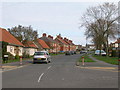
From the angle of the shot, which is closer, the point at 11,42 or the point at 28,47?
the point at 11,42

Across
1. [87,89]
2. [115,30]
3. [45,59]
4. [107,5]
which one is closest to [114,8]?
[107,5]

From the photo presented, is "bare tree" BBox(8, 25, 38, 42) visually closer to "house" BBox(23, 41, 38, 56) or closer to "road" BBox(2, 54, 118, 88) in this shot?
"house" BBox(23, 41, 38, 56)

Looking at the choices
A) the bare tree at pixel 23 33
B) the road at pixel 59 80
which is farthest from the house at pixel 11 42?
the road at pixel 59 80

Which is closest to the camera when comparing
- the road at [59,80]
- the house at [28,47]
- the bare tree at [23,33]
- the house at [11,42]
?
the road at [59,80]

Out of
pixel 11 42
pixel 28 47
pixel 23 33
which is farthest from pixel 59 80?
pixel 28 47

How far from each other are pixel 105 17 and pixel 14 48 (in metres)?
22.3

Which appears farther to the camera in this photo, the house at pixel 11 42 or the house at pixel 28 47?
the house at pixel 28 47

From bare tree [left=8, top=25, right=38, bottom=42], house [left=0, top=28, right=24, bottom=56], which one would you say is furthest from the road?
bare tree [left=8, top=25, right=38, bottom=42]

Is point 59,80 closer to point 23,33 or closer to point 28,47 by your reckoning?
point 23,33

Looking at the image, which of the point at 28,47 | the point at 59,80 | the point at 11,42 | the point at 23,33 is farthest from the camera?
the point at 28,47

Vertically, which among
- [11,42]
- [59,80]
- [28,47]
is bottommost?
[59,80]

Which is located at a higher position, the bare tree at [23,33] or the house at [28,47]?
the bare tree at [23,33]

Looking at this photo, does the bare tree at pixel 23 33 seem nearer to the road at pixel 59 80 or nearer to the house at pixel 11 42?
the house at pixel 11 42

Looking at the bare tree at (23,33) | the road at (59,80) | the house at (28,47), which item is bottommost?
the road at (59,80)
